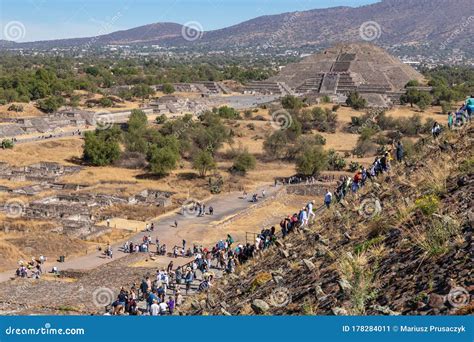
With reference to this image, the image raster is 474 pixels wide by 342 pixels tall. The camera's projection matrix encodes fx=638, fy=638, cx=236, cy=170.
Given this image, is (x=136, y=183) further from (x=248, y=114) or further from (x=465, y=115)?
(x=248, y=114)

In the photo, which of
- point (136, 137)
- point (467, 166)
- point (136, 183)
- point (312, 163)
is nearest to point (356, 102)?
point (136, 137)

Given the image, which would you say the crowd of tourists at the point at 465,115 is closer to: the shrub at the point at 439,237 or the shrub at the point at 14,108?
the shrub at the point at 439,237

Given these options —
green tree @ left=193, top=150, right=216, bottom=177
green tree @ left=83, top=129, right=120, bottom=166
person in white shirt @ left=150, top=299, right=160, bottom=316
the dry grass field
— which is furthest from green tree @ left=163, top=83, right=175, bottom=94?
person in white shirt @ left=150, top=299, right=160, bottom=316

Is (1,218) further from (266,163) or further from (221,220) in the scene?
(266,163)

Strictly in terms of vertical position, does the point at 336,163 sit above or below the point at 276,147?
below

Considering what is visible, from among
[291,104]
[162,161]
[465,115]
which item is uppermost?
[465,115]

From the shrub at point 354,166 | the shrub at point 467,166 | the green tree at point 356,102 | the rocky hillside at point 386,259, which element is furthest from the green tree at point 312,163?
the green tree at point 356,102

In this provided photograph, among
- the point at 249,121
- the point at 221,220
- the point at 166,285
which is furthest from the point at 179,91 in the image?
the point at 166,285
